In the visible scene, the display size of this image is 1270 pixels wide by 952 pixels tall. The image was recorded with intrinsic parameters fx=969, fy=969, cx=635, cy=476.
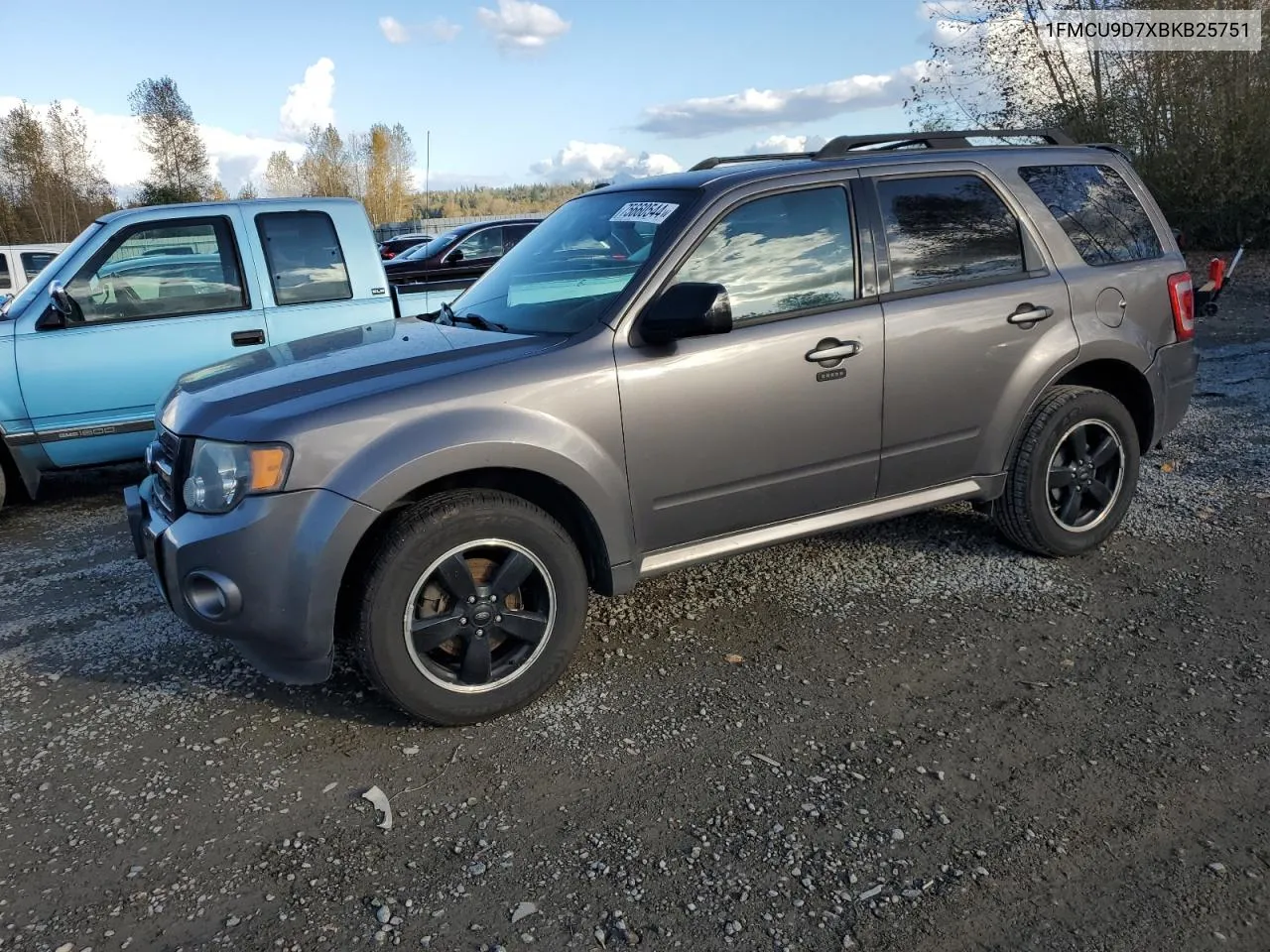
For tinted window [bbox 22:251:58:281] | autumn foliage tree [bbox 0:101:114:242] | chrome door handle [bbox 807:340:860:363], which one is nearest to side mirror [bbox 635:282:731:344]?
chrome door handle [bbox 807:340:860:363]

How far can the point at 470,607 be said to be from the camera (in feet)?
10.9

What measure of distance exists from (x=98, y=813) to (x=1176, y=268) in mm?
5064

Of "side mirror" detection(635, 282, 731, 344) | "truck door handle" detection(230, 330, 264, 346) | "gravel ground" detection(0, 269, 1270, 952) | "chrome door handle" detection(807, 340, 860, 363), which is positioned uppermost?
"side mirror" detection(635, 282, 731, 344)

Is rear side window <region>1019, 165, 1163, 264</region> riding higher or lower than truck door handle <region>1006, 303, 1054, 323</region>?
higher

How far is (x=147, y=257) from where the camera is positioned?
20.1 feet

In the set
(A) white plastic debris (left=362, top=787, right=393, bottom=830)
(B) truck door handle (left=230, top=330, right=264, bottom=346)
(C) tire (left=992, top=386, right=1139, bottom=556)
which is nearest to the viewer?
(A) white plastic debris (left=362, top=787, right=393, bottom=830)

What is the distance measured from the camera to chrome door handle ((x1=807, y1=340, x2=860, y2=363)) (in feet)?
12.4

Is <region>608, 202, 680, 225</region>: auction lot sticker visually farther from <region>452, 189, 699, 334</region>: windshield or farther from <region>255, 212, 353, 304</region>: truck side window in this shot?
<region>255, 212, 353, 304</region>: truck side window

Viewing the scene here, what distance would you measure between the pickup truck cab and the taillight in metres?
4.68

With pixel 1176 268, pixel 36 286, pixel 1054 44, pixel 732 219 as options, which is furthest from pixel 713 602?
pixel 1054 44

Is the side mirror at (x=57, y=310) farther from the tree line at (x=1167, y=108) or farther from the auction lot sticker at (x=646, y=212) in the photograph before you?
the tree line at (x=1167, y=108)

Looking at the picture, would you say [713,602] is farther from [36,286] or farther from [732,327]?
[36,286]

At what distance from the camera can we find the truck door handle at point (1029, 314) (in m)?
4.22

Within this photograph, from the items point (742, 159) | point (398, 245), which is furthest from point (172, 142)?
point (742, 159)
